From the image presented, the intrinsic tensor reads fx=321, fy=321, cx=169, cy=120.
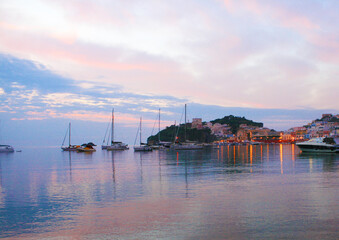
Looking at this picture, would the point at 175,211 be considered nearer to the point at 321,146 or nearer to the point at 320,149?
the point at 321,146

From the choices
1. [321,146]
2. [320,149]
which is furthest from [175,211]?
[320,149]

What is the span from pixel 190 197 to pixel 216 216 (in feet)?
12.8

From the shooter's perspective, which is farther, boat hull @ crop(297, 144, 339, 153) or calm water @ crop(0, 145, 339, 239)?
boat hull @ crop(297, 144, 339, 153)

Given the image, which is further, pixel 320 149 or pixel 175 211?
pixel 320 149

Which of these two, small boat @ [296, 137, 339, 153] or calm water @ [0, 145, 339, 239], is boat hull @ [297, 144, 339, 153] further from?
calm water @ [0, 145, 339, 239]

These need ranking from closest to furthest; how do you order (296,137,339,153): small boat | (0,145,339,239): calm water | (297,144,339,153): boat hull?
(0,145,339,239): calm water, (297,144,339,153): boat hull, (296,137,339,153): small boat

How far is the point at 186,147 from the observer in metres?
86.9

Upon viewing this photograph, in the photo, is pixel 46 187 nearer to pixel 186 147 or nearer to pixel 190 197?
pixel 190 197

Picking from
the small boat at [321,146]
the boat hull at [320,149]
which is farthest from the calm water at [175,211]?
the small boat at [321,146]

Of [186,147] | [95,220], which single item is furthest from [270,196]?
[186,147]

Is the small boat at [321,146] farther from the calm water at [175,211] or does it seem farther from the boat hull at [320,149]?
the calm water at [175,211]

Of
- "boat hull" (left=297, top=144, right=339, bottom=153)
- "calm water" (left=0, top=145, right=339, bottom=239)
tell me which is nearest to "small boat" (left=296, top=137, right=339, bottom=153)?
"boat hull" (left=297, top=144, right=339, bottom=153)

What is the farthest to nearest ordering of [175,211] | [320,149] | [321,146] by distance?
[320,149] → [321,146] → [175,211]

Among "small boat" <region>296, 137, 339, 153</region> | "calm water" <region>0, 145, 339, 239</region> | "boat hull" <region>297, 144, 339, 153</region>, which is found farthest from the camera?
"small boat" <region>296, 137, 339, 153</region>
